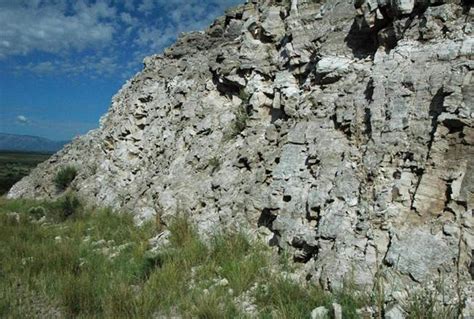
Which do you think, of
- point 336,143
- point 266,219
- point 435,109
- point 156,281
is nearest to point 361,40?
point 336,143

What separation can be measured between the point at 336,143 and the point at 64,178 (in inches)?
464

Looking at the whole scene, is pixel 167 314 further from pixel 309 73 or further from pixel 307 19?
pixel 307 19

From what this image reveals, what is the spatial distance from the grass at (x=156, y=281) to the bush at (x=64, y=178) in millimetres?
7059

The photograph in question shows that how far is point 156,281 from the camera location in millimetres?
5738

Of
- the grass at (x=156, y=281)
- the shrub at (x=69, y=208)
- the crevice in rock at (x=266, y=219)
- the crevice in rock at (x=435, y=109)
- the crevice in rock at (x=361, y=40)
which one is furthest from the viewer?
the shrub at (x=69, y=208)

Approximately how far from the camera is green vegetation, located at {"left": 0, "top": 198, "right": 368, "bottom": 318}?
493cm

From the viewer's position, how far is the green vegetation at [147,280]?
493 centimetres

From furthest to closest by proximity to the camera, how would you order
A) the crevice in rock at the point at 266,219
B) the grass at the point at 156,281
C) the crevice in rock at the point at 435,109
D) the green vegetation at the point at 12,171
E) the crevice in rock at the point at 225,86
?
the green vegetation at the point at 12,171
the crevice in rock at the point at 225,86
the crevice in rock at the point at 266,219
the crevice in rock at the point at 435,109
the grass at the point at 156,281

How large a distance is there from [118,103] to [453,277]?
48.0 feet

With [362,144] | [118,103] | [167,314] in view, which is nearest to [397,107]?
[362,144]

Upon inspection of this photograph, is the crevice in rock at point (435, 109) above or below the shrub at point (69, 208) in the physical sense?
above

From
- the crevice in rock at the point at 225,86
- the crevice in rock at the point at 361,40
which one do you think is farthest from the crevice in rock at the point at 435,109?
the crevice in rock at the point at 225,86

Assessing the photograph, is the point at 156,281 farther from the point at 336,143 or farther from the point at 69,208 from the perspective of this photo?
the point at 69,208

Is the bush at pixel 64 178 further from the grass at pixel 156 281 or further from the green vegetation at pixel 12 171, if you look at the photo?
the green vegetation at pixel 12 171
